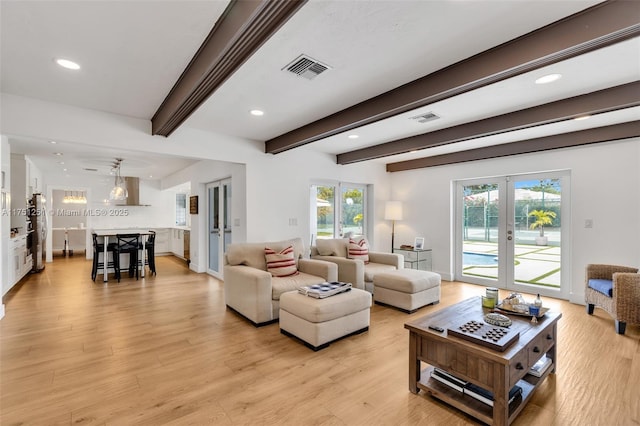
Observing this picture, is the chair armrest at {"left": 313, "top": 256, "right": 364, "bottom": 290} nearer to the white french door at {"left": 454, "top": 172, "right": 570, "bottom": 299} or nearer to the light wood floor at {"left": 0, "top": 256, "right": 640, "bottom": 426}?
the light wood floor at {"left": 0, "top": 256, "right": 640, "bottom": 426}

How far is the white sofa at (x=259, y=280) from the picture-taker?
337 centimetres

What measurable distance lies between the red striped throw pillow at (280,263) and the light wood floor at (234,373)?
679 millimetres

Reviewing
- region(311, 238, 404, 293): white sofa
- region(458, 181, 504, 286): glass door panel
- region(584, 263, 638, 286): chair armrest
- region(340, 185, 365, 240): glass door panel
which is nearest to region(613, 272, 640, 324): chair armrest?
region(584, 263, 638, 286): chair armrest

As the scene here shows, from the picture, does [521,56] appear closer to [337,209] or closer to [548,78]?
[548,78]

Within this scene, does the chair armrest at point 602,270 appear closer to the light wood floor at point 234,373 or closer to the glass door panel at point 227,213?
the light wood floor at point 234,373

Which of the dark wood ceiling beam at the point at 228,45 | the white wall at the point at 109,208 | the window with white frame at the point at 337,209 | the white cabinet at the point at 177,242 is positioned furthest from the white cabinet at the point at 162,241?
the dark wood ceiling beam at the point at 228,45

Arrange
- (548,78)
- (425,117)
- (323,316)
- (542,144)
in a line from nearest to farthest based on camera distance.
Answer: (548,78) < (323,316) < (425,117) < (542,144)

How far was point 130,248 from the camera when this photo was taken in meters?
5.97

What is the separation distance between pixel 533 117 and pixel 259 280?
347cm

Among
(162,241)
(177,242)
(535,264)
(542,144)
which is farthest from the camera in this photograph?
(162,241)

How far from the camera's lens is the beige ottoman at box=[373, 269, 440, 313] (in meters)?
3.89

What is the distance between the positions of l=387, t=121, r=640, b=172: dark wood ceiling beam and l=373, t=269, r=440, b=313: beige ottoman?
2.36m

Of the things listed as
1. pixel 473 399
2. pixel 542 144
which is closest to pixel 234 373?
pixel 473 399

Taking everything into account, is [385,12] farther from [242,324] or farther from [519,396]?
[242,324]
